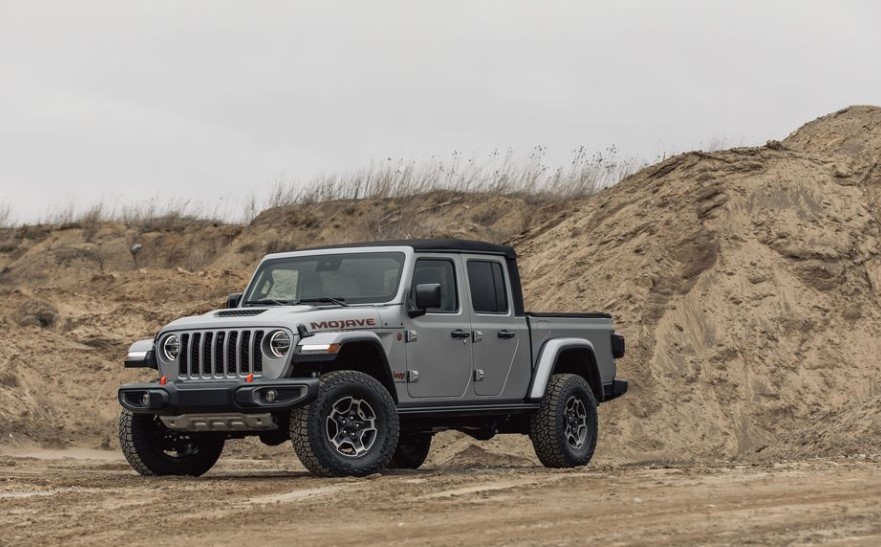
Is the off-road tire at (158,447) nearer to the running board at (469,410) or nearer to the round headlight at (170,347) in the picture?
the round headlight at (170,347)

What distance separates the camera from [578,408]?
15297 mm

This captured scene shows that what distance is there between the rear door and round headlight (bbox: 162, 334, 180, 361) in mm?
2843

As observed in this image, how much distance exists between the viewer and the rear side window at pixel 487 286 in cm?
1433

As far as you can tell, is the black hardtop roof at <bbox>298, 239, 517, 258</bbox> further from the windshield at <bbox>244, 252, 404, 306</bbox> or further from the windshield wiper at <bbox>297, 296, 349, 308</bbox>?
the windshield wiper at <bbox>297, 296, 349, 308</bbox>

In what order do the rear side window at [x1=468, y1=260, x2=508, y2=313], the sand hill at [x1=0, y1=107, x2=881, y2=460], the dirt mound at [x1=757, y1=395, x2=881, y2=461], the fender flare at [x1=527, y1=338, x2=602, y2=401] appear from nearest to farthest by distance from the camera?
the rear side window at [x1=468, y1=260, x2=508, y2=313]
the fender flare at [x1=527, y1=338, x2=602, y2=401]
the dirt mound at [x1=757, y1=395, x2=881, y2=461]
the sand hill at [x1=0, y1=107, x2=881, y2=460]

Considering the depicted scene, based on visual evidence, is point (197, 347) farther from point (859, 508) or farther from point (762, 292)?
point (762, 292)

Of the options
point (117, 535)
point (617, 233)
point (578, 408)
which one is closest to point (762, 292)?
point (617, 233)

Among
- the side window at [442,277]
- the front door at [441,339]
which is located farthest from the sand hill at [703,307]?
the side window at [442,277]

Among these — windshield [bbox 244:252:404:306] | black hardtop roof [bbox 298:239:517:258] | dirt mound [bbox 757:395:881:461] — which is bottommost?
dirt mound [bbox 757:395:881:461]

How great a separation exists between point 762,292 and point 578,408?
885cm

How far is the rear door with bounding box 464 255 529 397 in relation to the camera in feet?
46.4

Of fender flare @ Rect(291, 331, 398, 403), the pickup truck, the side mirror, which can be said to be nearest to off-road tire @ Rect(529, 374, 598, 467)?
the pickup truck

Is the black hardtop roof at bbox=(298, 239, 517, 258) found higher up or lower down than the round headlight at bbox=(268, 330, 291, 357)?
higher up

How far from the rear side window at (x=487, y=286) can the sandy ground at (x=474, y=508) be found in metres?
1.75
